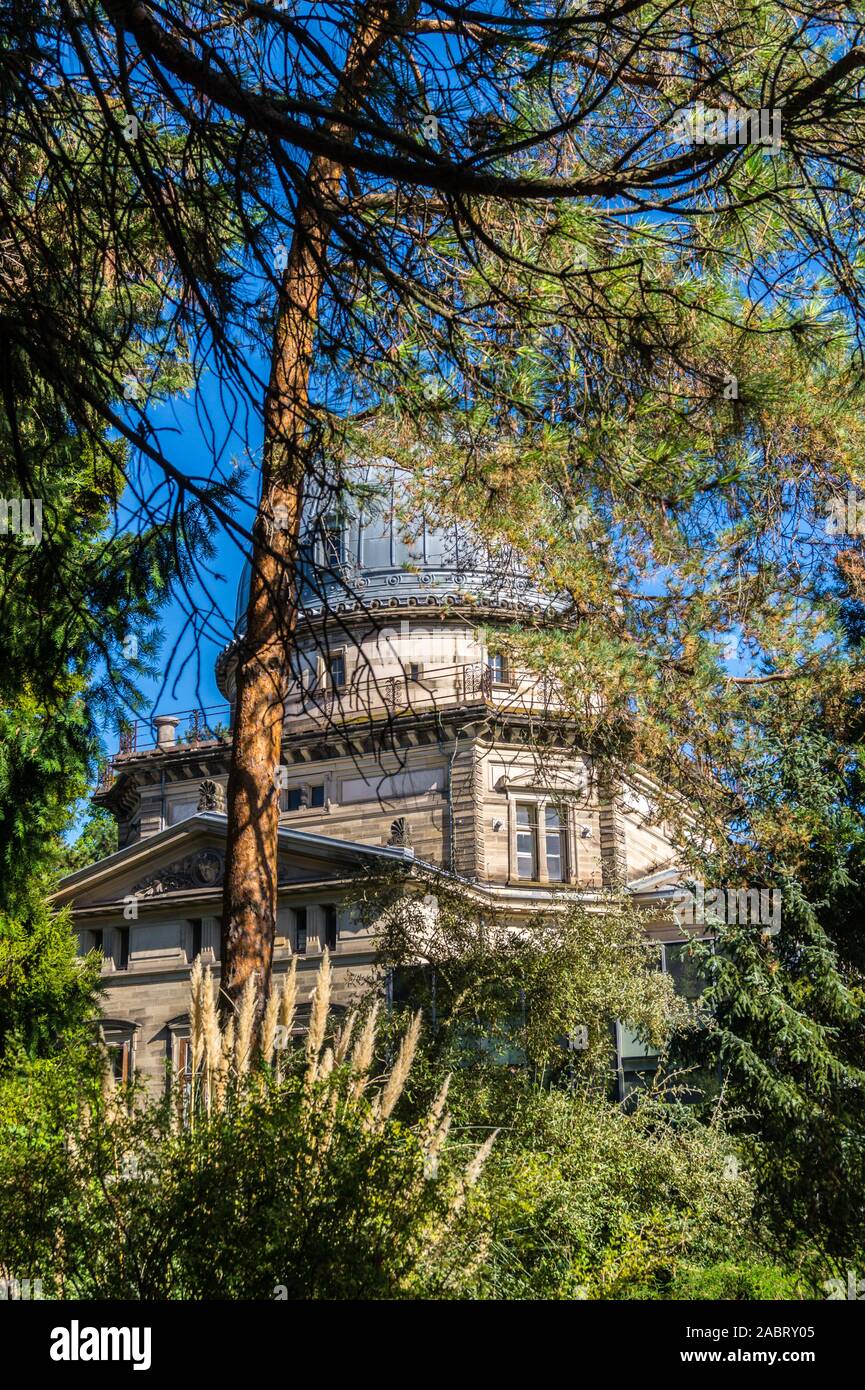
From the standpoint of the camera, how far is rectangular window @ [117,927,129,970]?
3571 centimetres

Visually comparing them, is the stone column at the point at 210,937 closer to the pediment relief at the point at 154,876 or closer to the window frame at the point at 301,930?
the pediment relief at the point at 154,876

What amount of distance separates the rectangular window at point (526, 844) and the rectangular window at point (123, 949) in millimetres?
11561

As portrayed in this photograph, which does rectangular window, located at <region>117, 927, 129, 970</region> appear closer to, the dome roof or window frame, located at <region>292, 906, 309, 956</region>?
window frame, located at <region>292, 906, 309, 956</region>

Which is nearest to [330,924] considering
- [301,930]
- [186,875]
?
[301,930]

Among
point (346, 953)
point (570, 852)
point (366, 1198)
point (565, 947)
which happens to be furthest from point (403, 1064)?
point (570, 852)

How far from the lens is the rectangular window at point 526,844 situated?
4009 centimetres

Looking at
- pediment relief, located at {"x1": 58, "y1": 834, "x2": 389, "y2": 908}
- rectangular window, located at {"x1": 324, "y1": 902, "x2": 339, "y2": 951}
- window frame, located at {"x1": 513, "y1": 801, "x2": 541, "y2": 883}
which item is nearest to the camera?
rectangular window, located at {"x1": 324, "y1": 902, "x2": 339, "y2": 951}

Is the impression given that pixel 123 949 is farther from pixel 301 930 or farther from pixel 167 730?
pixel 167 730

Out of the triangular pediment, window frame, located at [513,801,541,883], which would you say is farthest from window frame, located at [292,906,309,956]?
window frame, located at [513,801,541,883]

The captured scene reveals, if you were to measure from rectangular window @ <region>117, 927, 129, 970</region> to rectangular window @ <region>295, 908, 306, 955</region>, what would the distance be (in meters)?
6.51

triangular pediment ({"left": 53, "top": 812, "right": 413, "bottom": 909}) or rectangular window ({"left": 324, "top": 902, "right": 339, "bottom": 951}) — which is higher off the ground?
triangular pediment ({"left": 53, "top": 812, "right": 413, "bottom": 909})

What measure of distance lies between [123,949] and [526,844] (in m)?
12.2

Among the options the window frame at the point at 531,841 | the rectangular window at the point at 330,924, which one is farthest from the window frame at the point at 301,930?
the window frame at the point at 531,841
